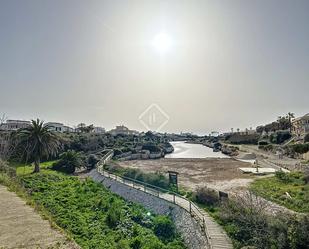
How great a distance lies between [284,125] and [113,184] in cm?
8529

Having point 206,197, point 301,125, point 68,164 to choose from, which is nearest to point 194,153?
point 301,125

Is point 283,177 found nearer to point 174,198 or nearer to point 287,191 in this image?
point 287,191

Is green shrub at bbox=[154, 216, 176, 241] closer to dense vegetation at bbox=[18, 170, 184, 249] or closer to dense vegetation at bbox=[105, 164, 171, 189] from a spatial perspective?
dense vegetation at bbox=[18, 170, 184, 249]

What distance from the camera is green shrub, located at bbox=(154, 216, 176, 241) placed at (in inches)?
770

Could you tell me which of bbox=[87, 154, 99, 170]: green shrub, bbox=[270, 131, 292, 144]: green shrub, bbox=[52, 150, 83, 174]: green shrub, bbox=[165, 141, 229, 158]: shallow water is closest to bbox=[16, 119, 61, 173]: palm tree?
bbox=[52, 150, 83, 174]: green shrub

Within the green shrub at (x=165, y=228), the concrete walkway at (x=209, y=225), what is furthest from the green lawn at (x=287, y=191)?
the green shrub at (x=165, y=228)

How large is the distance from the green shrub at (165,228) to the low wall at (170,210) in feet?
1.42

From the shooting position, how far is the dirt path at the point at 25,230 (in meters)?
14.6

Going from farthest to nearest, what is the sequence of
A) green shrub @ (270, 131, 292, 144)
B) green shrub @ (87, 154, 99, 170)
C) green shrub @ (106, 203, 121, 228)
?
1. green shrub @ (270, 131, 292, 144)
2. green shrub @ (87, 154, 99, 170)
3. green shrub @ (106, 203, 121, 228)

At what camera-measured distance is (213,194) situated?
938 inches

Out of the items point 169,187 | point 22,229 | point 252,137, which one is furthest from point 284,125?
point 22,229

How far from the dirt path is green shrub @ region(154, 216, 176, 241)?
22.2 feet

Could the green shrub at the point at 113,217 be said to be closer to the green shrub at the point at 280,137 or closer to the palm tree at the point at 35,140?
the palm tree at the point at 35,140

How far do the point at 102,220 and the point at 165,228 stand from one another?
548 centimetres
